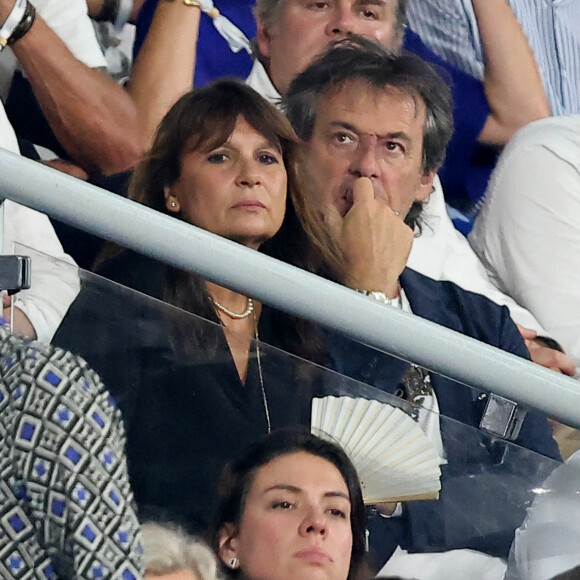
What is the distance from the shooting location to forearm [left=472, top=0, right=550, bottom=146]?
58.7 inches

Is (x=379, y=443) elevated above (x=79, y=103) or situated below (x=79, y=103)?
below

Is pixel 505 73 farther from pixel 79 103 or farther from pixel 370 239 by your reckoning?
pixel 79 103

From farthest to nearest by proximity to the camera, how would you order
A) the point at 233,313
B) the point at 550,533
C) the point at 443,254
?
the point at 443,254, the point at 233,313, the point at 550,533

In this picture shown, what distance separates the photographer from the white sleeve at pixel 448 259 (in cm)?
131

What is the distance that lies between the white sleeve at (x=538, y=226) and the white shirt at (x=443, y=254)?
0.04 metres

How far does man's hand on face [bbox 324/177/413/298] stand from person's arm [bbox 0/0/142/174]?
235mm

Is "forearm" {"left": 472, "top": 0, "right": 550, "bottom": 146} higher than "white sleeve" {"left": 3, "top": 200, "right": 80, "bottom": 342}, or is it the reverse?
"forearm" {"left": 472, "top": 0, "right": 550, "bottom": 146}

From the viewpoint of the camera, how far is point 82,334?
0.64 m

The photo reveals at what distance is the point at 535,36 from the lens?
155 centimetres

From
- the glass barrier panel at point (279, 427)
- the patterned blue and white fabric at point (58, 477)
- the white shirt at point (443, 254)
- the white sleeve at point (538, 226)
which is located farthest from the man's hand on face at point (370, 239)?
the patterned blue and white fabric at point (58, 477)

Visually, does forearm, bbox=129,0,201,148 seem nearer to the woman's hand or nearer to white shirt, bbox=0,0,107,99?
white shirt, bbox=0,0,107,99

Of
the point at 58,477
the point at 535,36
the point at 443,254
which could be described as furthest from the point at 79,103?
the point at 535,36

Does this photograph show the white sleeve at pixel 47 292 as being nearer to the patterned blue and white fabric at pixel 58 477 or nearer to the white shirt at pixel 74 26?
the patterned blue and white fabric at pixel 58 477

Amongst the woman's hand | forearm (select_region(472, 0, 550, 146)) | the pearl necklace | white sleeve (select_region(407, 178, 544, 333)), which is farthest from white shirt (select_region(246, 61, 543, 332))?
the woman's hand
